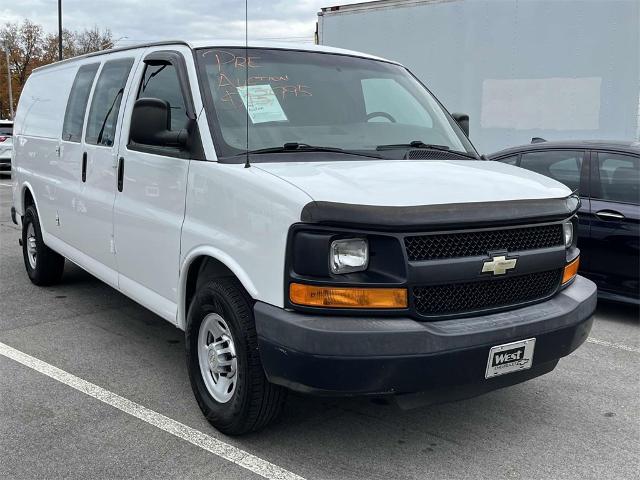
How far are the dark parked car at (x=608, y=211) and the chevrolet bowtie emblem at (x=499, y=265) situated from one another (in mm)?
2932

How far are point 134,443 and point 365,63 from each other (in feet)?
9.27

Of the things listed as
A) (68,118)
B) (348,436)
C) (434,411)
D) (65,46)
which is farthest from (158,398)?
(65,46)

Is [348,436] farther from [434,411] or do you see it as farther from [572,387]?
[572,387]

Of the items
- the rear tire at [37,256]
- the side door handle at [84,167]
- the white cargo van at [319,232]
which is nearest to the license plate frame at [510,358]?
the white cargo van at [319,232]

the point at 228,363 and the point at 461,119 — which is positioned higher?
the point at 461,119

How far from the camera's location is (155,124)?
12.3ft

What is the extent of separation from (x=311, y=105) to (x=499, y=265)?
1.52 m

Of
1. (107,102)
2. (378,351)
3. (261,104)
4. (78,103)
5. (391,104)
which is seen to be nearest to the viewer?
(378,351)

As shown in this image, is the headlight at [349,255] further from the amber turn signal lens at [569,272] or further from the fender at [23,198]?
the fender at [23,198]

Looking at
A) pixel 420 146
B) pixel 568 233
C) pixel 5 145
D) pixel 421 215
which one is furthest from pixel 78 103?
pixel 5 145

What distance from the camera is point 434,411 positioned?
3977mm

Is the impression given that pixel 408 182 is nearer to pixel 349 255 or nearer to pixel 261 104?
pixel 349 255

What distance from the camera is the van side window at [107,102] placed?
4.78 meters

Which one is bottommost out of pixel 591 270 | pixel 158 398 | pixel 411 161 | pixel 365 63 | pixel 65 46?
pixel 158 398
